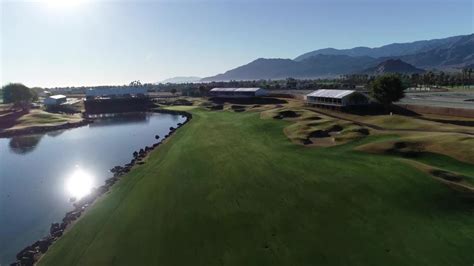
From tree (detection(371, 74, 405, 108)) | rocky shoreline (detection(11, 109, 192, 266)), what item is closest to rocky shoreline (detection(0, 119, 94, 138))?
rocky shoreline (detection(11, 109, 192, 266))

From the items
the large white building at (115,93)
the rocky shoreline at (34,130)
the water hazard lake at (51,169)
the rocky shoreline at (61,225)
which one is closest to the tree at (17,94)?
the large white building at (115,93)

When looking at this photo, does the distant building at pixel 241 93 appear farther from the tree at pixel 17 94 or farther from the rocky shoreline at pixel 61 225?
the rocky shoreline at pixel 61 225

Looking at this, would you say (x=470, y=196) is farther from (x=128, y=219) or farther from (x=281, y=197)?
(x=128, y=219)

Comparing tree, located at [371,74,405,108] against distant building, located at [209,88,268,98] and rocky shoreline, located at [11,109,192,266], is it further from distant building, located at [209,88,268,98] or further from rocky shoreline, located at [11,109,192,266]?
distant building, located at [209,88,268,98]

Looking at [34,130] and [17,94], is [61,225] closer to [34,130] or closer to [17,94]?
[34,130]

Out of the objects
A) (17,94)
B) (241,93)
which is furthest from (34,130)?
(241,93)

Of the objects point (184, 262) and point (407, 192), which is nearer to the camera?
point (184, 262)

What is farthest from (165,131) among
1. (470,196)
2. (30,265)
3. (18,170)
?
(470,196)
